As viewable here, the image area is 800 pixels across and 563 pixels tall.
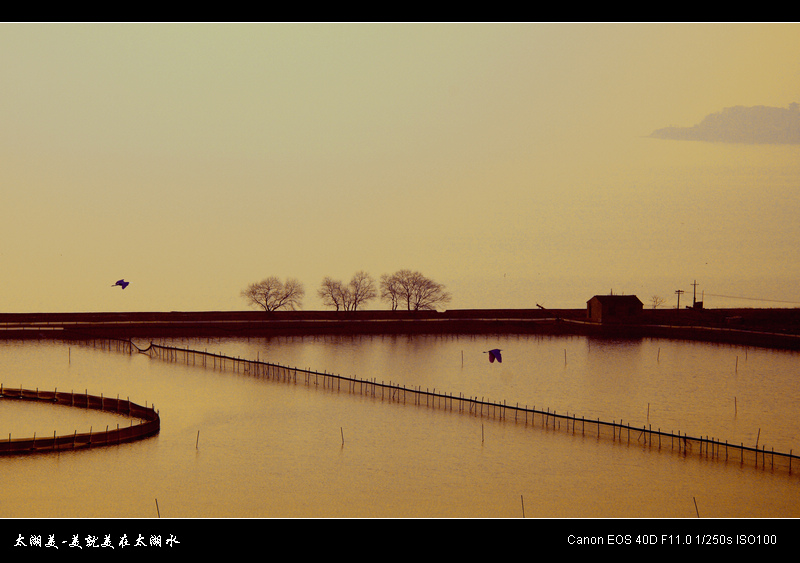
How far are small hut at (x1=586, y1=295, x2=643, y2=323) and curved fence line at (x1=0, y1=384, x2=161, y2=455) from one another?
54495 mm

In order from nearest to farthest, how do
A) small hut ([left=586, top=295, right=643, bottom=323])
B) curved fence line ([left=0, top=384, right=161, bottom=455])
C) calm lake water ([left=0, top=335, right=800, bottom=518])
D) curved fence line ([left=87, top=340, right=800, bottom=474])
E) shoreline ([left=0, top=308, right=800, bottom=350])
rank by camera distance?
calm lake water ([left=0, top=335, right=800, bottom=518])
curved fence line ([left=0, top=384, right=161, bottom=455])
curved fence line ([left=87, top=340, right=800, bottom=474])
shoreline ([left=0, top=308, right=800, bottom=350])
small hut ([left=586, top=295, right=643, bottom=323])

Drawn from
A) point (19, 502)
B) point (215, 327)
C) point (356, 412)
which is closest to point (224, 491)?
point (19, 502)

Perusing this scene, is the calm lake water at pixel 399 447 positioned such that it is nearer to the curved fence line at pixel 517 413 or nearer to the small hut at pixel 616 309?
the curved fence line at pixel 517 413

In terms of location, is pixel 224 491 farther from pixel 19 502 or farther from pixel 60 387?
pixel 60 387

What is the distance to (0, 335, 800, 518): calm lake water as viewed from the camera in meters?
26.5

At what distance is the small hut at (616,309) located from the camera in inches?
3248

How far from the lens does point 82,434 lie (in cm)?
3111

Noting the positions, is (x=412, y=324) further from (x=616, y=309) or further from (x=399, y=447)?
(x=399, y=447)

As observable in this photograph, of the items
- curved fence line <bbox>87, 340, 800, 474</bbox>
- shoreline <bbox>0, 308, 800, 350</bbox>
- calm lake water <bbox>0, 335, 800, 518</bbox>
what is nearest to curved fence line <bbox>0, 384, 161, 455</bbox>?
calm lake water <bbox>0, 335, 800, 518</bbox>

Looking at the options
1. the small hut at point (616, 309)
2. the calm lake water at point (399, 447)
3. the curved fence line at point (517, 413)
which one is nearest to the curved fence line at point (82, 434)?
the calm lake water at point (399, 447)

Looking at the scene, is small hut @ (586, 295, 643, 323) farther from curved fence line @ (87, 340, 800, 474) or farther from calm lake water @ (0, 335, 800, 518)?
curved fence line @ (87, 340, 800, 474)

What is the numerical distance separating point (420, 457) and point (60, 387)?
22.7 m

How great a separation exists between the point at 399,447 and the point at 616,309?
53.8 m

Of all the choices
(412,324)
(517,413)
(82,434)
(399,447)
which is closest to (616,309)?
(412,324)
